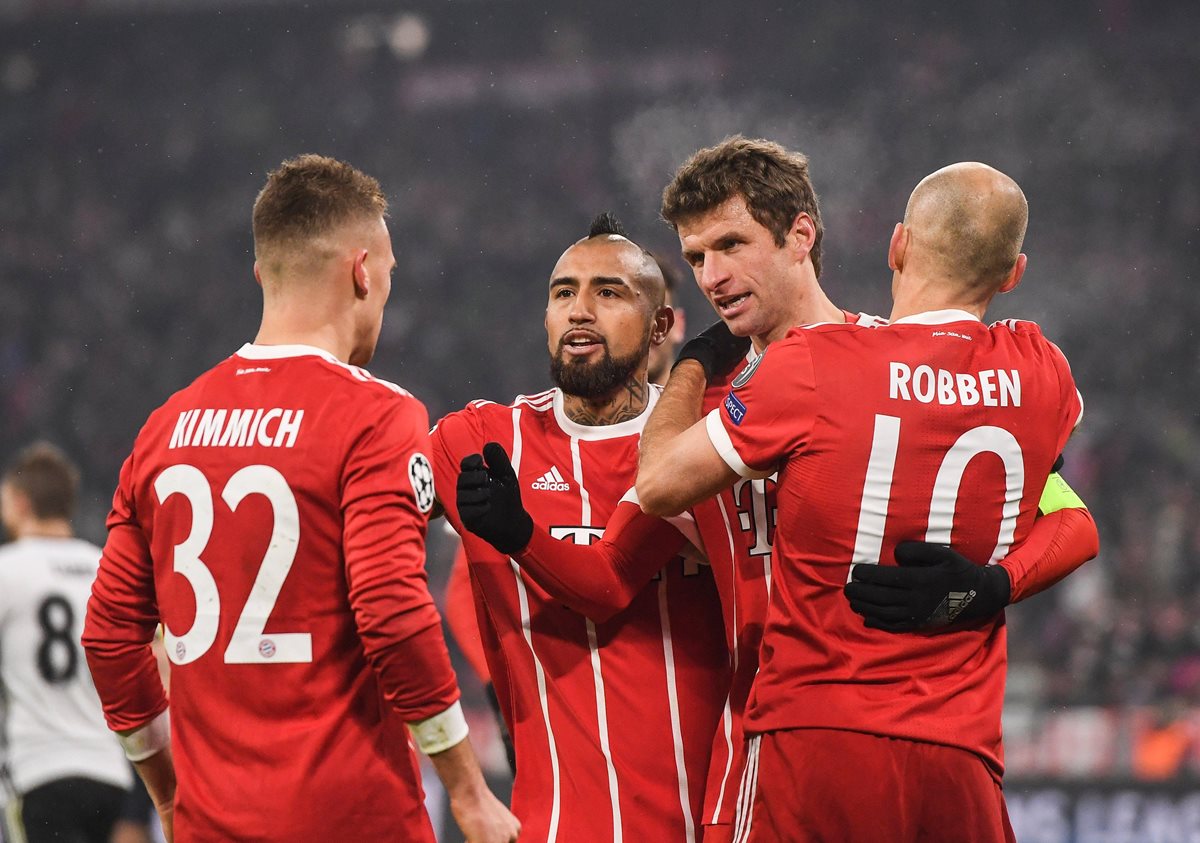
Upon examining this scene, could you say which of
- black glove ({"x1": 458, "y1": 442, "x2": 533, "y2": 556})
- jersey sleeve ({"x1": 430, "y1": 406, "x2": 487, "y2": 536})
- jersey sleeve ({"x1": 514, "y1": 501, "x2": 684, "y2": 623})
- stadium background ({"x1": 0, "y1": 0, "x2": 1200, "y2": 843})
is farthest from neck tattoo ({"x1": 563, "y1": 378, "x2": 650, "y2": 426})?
stadium background ({"x1": 0, "y1": 0, "x2": 1200, "y2": 843})

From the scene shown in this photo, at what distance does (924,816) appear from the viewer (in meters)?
2.92

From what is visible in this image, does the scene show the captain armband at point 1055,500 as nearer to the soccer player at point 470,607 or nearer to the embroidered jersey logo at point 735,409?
the embroidered jersey logo at point 735,409

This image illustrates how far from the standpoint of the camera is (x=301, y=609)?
2.93 metres

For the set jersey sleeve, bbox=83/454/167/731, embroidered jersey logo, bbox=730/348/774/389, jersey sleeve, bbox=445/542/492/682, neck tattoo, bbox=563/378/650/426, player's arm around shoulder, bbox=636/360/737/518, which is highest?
embroidered jersey logo, bbox=730/348/774/389

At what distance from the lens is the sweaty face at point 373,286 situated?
10.7ft

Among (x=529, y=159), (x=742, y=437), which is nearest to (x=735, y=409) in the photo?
(x=742, y=437)

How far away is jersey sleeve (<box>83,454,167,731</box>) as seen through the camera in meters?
3.15

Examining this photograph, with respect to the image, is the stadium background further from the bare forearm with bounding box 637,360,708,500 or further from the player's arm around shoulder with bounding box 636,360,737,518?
the player's arm around shoulder with bounding box 636,360,737,518

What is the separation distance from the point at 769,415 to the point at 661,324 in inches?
43.6

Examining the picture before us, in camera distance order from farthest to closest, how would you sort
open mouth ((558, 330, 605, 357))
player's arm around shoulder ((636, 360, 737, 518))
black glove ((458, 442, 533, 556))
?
Answer: open mouth ((558, 330, 605, 357)), black glove ((458, 442, 533, 556)), player's arm around shoulder ((636, 360, 737, 518))

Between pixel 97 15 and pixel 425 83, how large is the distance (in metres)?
6.84

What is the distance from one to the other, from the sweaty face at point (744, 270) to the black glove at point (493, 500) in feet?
2.60

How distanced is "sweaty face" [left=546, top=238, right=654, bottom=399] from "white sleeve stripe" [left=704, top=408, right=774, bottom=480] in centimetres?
81

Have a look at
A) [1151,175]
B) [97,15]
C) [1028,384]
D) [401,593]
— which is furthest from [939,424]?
[97,15]
